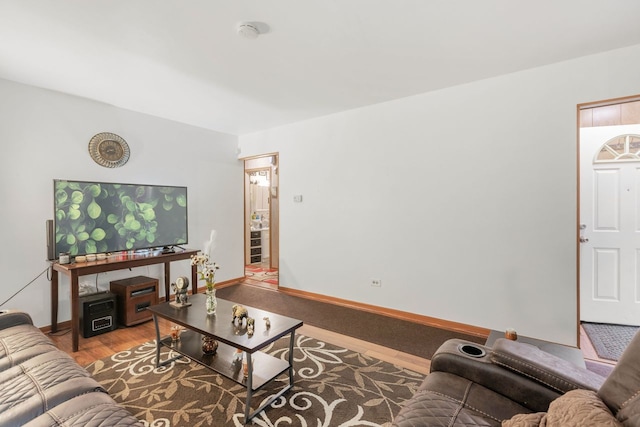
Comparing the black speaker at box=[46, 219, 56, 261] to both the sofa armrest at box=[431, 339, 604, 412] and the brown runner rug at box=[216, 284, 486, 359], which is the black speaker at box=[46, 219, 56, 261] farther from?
the sofa armrest at box=[431, 339, 604, 412]

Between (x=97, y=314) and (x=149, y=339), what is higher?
(x=97, y=314)

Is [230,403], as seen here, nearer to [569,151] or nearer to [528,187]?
[528,187]

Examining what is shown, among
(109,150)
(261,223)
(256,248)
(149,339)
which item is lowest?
(149,339)

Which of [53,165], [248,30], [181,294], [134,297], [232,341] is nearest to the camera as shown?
[232,341]

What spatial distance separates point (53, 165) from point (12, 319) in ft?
6.18

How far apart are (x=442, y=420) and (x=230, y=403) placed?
1433 millimetres

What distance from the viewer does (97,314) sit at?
117 inches

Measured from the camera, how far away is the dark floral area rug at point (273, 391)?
1785 mm

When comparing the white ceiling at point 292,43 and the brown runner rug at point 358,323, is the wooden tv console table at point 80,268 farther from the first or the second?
the white ceiling at point 292,43

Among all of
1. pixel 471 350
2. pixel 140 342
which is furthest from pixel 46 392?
pixel 471 350

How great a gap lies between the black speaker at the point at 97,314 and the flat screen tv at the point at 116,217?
0.51 m

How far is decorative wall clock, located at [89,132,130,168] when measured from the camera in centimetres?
338

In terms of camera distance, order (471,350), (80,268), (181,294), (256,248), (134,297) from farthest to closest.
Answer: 1. (256,248)
2. (134,297)
3. (80,268)
4. (181,294)
5. (471,350)

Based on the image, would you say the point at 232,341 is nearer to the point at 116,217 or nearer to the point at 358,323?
the point at 358,323
